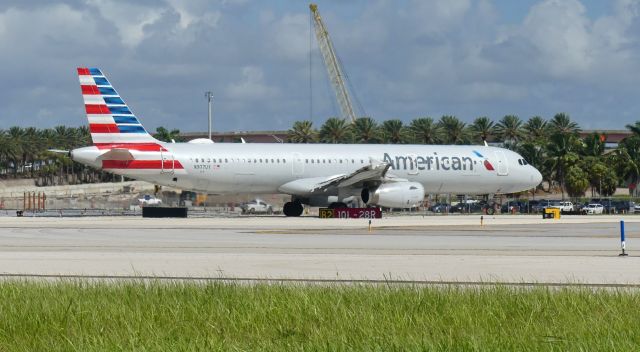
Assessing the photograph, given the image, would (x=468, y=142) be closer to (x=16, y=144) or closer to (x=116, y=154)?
(x=16, y=144)

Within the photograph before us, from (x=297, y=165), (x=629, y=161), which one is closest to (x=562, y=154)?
(x=629, y=161)

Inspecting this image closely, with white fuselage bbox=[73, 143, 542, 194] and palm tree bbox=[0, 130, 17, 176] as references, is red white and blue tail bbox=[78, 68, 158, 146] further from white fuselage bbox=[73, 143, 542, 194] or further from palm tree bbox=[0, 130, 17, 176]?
palm tree bbox=[0, 130, 17, 176]

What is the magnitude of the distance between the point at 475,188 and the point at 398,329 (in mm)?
53824

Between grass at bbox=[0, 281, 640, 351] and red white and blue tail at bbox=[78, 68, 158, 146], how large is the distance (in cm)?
3953

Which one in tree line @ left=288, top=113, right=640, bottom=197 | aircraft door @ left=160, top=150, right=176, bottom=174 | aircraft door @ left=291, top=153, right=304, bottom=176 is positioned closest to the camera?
aircraft door @ left=160, top=150, right=176, bottom=174

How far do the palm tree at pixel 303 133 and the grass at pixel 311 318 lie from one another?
417 feet

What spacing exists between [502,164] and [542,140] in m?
72.5

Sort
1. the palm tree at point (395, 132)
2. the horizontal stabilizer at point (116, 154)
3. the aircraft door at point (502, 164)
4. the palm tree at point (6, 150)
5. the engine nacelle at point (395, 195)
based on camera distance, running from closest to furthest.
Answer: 1. the horizontal stabilizer at point (116, 154)
2. the engine nacelle at point (395, 195)
3. the aircraft door at point (502, 164)
4. the palm tree at point (395, 132)
5. the palm tree at point (6, 150)

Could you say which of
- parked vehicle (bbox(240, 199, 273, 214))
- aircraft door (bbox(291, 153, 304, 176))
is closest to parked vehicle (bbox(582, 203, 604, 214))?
parked vehicle (bbox(240, 199, 273, 214))

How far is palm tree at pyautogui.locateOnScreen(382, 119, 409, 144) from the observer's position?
13625 cm

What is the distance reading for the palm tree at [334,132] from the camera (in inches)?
5512

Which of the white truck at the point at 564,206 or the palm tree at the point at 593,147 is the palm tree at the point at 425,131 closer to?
the palm tree at the point at 593,147

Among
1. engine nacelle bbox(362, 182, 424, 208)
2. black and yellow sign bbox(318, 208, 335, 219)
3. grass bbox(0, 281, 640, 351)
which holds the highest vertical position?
engine nacelle bbox(362, 182, 424, 208)

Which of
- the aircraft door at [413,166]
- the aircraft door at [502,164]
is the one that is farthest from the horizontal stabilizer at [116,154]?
the aircraft door at [502,164]
